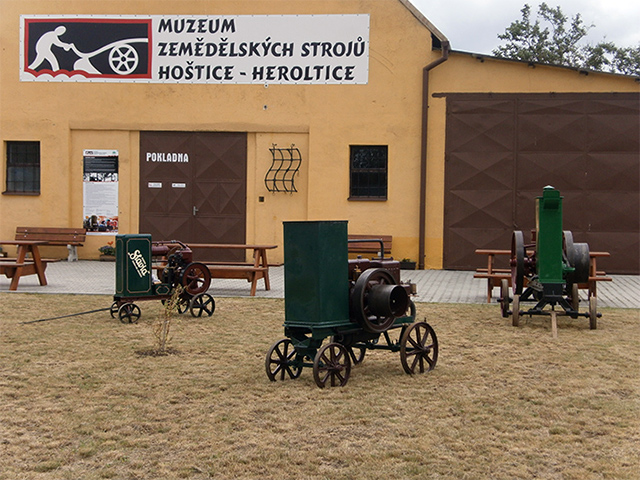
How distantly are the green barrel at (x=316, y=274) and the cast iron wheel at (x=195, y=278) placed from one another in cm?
445

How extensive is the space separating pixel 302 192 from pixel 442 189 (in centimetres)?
334

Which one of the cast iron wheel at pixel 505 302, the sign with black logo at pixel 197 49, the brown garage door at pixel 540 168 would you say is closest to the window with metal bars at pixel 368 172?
the brown garage door at pixel 540 168

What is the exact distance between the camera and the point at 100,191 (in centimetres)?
2028

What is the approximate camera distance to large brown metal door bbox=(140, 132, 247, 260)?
19.8 metres

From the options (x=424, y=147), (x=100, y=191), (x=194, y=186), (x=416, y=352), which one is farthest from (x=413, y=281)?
(x=416, y=352)

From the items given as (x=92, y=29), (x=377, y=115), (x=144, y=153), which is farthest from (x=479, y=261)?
(x=92, y=29)

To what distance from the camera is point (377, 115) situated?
1916 centimetres

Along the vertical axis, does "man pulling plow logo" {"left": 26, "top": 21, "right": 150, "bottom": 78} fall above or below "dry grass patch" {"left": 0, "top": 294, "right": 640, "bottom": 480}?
above

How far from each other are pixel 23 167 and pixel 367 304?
631 inches

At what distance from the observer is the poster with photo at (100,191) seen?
20.2 m

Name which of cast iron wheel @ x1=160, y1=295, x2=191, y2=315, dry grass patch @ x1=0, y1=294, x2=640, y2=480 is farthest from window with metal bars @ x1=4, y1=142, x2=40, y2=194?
dry grass patch @ x1=0, y1=294, x2=640, y2=480

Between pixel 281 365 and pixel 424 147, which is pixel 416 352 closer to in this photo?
pixel 281 365

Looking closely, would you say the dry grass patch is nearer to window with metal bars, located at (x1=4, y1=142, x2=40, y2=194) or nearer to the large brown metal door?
the large brown metal door

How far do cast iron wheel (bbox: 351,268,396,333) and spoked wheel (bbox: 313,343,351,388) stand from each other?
29cm
